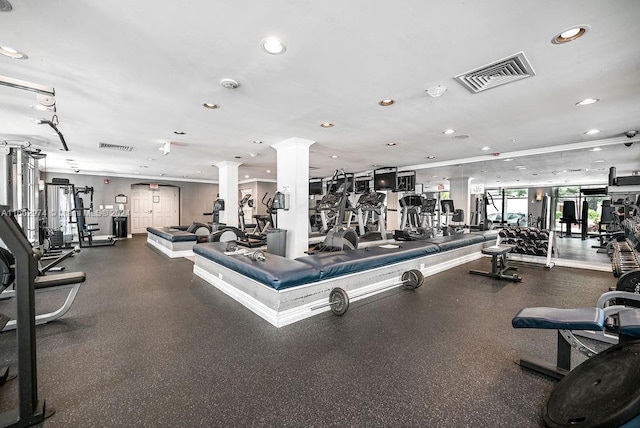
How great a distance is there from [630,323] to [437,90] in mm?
2655

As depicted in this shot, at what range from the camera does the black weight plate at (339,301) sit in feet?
10.1

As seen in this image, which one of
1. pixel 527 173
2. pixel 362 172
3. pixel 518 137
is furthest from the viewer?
pixel 362 172

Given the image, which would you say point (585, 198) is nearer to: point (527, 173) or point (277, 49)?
point (527, 173)

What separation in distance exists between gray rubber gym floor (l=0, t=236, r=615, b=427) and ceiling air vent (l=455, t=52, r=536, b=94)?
8.73 ft

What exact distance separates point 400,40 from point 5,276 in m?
4.18

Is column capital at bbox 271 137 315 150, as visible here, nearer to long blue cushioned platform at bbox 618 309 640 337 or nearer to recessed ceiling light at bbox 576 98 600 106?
recessed ceiling light at bbox 576 98 600 106

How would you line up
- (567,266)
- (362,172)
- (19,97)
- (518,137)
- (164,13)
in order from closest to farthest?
(164,13)
(19,97)
(518,137)
(567,266)
(362,172)

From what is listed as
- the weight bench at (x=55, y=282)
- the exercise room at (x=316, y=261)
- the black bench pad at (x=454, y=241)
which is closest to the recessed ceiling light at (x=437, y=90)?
the exercise room at (x=316, y=261)

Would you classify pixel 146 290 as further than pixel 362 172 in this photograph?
No

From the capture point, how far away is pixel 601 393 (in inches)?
58.3

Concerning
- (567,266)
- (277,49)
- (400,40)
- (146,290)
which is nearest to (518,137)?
(567,266)

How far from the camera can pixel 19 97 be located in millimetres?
3498

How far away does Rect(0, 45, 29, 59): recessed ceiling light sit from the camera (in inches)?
93.1

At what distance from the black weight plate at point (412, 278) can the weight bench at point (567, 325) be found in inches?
74.4
